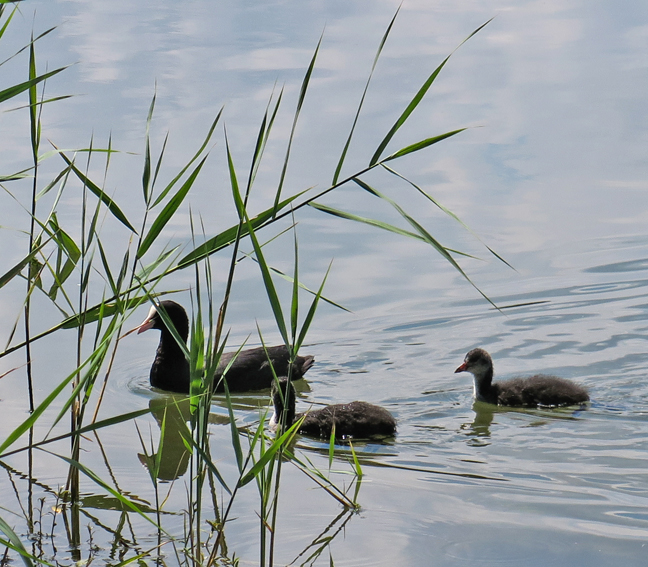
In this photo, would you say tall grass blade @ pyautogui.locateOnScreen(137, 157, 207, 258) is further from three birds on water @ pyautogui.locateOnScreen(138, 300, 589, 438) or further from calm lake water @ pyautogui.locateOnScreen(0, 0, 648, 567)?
three birds on water @ pyautogui.locateOnScreen(138, 300, 589, 438)

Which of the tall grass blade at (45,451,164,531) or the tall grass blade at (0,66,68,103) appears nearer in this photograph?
the tall grass blade at (45,451,164,531)

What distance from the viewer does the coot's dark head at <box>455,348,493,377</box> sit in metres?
6.57

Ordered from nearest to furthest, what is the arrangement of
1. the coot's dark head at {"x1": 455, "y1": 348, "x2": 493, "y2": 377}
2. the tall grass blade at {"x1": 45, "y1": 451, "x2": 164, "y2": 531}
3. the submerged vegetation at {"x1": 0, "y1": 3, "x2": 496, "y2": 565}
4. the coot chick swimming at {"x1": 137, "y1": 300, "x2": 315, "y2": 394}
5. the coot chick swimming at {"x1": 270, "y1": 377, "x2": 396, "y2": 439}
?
the tall grass blade at {"x1": 45, "y1": 451, "x2": 164, "y2": 531} < the submerged vegetation at {"x1": 0, "y1": 3, "x2": 496, "y2": 565} < the coot chick swimming at {"x1": 270, "y1": 377, "x2": 396, "y2": 439} < the coot's dark head at {"x1": 455, "y1": 348, "x2": 493, "y2": 377} < the coot chick swimming at {"x1": 137, "y1": 300, "x2": 315, "y2": 394}

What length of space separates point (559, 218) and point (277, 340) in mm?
2706

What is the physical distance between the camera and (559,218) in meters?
8.76

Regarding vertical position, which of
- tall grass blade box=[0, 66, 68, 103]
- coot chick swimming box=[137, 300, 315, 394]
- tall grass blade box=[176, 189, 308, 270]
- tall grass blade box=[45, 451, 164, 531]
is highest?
tall grass blade box=[0, 66, 68, 103]

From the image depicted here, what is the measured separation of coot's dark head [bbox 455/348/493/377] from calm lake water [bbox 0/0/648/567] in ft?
0.66

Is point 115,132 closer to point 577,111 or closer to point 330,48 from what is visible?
point 330,48

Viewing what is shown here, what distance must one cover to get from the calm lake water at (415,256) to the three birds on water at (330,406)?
13 centimetres

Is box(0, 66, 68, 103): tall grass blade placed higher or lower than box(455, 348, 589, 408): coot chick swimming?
higher

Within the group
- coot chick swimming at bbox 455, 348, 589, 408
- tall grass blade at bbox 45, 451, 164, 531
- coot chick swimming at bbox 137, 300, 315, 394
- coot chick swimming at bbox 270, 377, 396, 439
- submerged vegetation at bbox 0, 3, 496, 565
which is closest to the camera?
tall grass blade at bbox 45, 451, 164, 531

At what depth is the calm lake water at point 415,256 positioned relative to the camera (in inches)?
171

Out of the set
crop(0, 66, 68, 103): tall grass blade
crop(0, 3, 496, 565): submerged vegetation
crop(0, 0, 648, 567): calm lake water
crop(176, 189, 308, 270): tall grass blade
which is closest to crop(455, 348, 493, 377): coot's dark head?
crop(0, 0, 648, 567): calm lake water

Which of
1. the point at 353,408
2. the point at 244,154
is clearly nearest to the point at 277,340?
the point at 353,408
